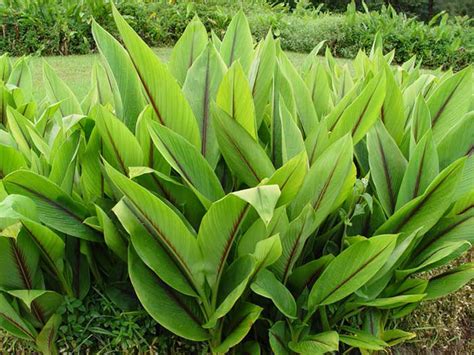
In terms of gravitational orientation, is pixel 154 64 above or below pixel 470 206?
above

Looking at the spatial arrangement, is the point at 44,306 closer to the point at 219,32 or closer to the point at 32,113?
the point at 32,113

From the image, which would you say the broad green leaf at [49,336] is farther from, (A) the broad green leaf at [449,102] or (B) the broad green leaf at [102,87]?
(A) the broad green leaf at [449,102]

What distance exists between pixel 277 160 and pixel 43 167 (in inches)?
26.1

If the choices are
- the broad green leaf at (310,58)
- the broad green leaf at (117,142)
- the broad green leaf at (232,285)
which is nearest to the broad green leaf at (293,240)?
the broad green leaf at (232,285)

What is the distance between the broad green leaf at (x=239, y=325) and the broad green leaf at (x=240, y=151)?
32 cm

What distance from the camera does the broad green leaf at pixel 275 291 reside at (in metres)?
1.55

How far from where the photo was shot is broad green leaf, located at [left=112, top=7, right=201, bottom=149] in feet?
5.27

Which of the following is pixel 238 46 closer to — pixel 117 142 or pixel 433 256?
pixel 117 142

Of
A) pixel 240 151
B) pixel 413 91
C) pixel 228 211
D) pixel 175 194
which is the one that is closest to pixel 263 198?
pixel 228 211

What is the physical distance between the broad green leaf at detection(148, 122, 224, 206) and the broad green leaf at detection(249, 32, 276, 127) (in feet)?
1.14

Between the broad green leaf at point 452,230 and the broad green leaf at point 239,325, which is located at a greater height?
the broad green leaf at point 452,230

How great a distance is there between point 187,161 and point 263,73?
424 mm

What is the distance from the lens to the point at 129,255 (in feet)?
5.15

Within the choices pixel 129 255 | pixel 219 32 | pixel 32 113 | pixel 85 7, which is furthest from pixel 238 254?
pixel 219 32
